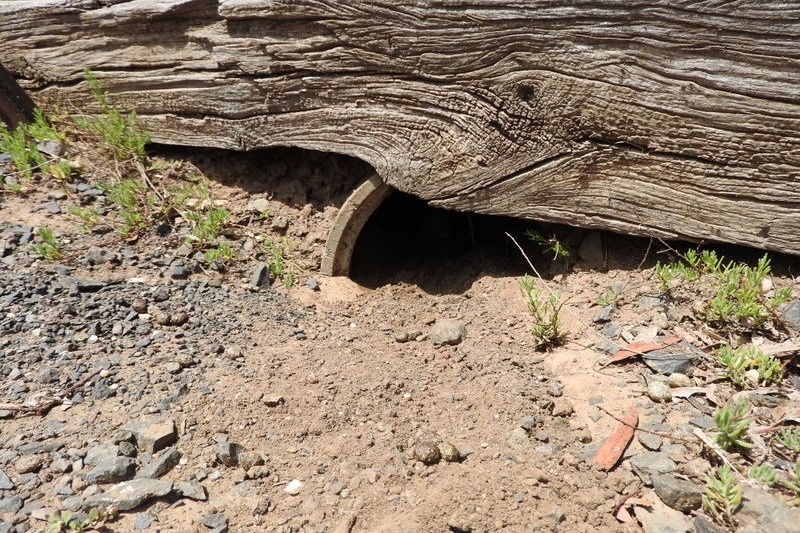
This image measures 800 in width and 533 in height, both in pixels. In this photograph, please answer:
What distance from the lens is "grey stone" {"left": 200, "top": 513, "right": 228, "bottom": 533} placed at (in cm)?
229

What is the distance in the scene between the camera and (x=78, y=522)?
7.41 ft

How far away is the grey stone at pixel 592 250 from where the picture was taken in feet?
11.4

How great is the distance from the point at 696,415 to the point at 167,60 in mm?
3467

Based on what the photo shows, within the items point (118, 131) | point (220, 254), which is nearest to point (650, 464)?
point (220, 254)

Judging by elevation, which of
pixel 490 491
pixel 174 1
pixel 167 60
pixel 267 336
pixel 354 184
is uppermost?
pixel 174 1

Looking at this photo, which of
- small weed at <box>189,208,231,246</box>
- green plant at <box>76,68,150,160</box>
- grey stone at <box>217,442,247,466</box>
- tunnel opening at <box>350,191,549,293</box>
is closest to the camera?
grey stone at <box>217,442,247,466</box>

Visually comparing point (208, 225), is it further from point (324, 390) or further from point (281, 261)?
point (324, 390)

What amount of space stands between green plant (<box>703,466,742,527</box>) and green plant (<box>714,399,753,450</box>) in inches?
5.5

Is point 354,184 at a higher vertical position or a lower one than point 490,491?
higher

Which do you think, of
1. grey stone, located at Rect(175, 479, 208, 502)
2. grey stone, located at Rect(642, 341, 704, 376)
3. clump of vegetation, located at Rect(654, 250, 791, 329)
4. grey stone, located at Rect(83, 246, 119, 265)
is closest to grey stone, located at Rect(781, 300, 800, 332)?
clump of vegetation, located at Rect(654, 250, 791, 329)

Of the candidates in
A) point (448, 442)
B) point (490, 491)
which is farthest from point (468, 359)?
point (490, 491)

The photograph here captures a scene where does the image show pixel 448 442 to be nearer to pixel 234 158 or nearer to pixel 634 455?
pixel 634 455

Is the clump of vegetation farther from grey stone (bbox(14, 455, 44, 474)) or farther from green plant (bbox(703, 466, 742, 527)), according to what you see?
grey stone (bbox(14, 455, 44, 474))

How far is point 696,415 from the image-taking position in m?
2.54
